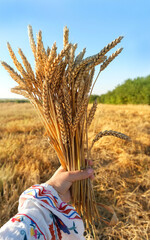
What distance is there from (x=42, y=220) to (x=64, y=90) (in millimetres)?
518

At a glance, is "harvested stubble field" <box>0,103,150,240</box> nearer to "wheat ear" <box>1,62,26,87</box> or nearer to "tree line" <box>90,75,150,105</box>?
"wheat ear" <box>1,62,26,87</box>

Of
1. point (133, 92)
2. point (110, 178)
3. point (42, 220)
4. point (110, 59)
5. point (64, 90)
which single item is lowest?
point (110, 178)

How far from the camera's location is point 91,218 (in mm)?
1011

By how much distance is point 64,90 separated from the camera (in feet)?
2.42

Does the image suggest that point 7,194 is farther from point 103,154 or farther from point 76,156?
point 103,154

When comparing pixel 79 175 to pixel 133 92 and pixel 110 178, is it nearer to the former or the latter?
pixel 110 178

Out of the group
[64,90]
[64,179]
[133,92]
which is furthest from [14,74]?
[133,92]

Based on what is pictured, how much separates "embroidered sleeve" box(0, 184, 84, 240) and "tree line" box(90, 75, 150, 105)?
1376 cm

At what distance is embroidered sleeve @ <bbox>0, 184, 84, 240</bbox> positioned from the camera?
55 cm

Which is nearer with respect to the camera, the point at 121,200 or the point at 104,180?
the point at 121,200

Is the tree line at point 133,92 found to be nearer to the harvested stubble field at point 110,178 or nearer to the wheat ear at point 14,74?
the harvested stubble field at point 110,178

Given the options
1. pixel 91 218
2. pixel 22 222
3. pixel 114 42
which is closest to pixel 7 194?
pixel 91 218

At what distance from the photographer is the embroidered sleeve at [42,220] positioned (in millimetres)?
545

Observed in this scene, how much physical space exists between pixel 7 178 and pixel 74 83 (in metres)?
1.36
